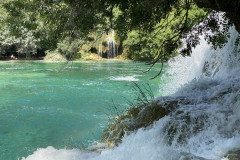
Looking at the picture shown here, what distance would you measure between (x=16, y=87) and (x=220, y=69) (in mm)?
10630

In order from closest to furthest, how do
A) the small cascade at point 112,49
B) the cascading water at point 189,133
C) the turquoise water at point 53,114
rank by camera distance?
the cascading water at point 189,133, the turquoise water at point 53,114, the small cascade at point 112,49

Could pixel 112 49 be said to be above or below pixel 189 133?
above

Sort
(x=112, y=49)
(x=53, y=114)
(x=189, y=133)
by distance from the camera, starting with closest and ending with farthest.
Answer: (x=189, y=133) → (x=53, y=114) → (x=112, y=49)

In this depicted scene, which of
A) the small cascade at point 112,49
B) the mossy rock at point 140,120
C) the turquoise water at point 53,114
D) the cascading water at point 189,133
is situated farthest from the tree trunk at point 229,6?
the small cascade at point 112,49

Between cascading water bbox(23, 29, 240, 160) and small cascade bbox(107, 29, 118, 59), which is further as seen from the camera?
small cascade bbox(107, 29, 118, 59)

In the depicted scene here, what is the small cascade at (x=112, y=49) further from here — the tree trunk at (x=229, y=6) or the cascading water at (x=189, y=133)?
the tree trunk at (x=229, y=6)

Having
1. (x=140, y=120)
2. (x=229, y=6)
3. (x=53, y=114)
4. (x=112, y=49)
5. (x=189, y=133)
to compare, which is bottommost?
(x=53, y=114)

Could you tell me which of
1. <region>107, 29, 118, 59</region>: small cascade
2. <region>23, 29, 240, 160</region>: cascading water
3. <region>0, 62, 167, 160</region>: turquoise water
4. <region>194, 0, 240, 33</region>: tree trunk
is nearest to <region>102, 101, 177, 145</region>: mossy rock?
<region>23, 29, 240, 160</region>: cascading water

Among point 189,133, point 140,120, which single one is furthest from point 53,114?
point 189,133

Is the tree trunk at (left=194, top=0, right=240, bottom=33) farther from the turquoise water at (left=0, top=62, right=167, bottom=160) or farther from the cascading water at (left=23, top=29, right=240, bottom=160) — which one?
the turquoise water at (left=0, top=62, right=167, bottom=160)

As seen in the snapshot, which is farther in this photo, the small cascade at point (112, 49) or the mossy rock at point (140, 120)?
the small cascade at point (112, 49)

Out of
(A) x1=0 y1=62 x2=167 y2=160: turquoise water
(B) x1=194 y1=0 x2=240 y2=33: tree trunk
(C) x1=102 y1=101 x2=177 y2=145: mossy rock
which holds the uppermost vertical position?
(B) x1=194 y1=0 x2=240 y2=33: tree trunk

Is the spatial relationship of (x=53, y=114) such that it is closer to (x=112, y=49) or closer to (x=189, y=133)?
(x=189, y=133)

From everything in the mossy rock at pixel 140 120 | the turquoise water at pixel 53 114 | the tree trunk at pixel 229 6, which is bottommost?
the turquoise water at pixel 53 114
